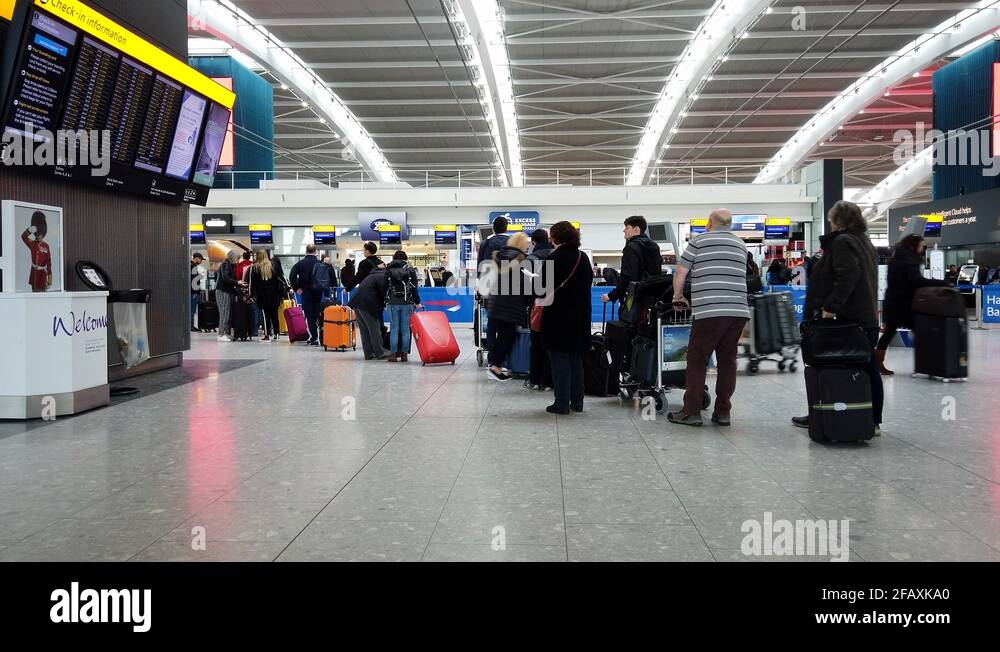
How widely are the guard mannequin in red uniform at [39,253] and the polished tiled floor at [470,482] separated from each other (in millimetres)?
1197

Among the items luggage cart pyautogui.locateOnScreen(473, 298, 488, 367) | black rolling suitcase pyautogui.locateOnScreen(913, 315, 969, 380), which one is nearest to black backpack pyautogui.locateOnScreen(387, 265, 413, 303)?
luggage cart pyautogui.locateOnScreen(473, 298, 488, 367)

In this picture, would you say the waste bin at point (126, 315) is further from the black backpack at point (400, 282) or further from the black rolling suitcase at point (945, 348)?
the black rolling suitcase at point (945, 348)

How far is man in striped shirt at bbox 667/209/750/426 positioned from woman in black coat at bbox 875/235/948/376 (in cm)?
377

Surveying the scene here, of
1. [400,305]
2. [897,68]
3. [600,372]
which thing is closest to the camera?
[600,372]

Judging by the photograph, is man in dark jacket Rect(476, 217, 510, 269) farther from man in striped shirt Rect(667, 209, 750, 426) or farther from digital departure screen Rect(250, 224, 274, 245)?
digital departure screen Rect(250, 224, 274, 245)

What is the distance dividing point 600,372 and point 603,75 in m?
23.2

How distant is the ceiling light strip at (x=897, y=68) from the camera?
2261 centimetres

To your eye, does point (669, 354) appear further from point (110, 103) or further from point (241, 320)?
point (241, 320)

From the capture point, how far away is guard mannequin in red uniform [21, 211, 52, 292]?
6301 mm

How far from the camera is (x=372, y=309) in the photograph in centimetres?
1078

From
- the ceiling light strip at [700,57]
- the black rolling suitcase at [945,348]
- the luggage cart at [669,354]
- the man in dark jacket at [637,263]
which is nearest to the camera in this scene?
the luggage cart at [669,354]

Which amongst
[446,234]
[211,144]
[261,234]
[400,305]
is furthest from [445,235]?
[211,144]

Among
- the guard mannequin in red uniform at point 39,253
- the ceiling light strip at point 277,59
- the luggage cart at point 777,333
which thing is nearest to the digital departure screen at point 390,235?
the ceiling light strip at point 277,59
